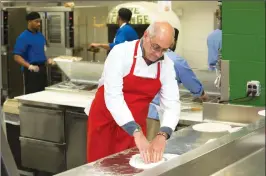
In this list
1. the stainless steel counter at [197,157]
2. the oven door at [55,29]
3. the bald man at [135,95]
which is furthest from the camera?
the oven door at [55,29]

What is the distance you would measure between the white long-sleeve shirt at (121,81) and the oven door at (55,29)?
3730 millimetres

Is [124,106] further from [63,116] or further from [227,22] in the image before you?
[63,116]

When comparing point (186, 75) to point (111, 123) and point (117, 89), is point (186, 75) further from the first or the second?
point (117, 89)

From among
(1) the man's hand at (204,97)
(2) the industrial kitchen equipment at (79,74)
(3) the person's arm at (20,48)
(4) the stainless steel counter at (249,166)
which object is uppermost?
(3) the person's arm at (20,48)

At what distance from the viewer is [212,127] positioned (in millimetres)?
2734

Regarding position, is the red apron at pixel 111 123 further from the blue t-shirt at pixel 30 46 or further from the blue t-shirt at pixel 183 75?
the blue t-shirt at pixel 30 46

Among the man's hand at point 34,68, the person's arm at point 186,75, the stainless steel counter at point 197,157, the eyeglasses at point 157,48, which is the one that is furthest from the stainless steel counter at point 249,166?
Result: the man's hand at point 34,68

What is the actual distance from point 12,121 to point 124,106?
6.90 ft

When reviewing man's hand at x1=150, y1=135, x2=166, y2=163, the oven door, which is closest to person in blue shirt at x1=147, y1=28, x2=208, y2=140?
man's hand at x1=150, y1=135, x2=166, y2=163

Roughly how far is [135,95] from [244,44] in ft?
2.37

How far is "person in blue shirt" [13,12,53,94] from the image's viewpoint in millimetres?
5219

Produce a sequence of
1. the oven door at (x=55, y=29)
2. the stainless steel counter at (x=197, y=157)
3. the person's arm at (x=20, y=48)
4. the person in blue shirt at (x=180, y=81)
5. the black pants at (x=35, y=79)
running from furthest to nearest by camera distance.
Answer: the oven door at (x=55, y=29) → the black pants at (x=35, y=79) → the person's arm at (x=20, y=48) → the person in blue shirt at (x=180, y=81) → the stainless steel counter at (x=197, y=157)

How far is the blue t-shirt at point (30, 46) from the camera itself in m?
5.23

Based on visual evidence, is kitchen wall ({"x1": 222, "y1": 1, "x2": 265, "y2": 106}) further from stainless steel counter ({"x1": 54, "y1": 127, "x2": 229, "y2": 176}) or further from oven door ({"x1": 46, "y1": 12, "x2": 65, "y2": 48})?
oven door ({"x1": 46, "y1": 12, "x2": 65, "y2": 48})
